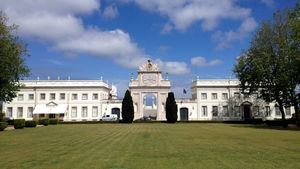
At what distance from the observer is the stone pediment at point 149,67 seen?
7882 cm

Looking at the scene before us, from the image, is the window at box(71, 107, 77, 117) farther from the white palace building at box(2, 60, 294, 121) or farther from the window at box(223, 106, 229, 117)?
the window at box(223, 106, 229, 117)

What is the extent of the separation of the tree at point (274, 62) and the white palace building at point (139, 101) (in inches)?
1046

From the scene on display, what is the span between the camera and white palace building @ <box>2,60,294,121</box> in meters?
78.9

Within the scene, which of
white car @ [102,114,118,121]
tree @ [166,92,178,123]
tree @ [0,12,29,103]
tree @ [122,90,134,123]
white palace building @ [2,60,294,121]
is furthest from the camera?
white palace building @ [2,60,294,121]

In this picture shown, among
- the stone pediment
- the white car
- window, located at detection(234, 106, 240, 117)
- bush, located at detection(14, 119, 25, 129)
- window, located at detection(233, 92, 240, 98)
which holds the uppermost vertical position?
the stone pediment

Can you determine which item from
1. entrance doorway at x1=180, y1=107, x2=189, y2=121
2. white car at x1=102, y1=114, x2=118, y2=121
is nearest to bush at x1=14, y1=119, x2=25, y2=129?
white car at x1=102, y1=114, x2=118, y2=121

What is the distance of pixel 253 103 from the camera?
7956 cm

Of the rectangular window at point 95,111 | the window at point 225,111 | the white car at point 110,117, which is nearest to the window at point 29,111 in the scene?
the rectangular window at point 95,111

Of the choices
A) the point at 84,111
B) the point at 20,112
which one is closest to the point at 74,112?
the point at 84,111

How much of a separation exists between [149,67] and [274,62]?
33.9m

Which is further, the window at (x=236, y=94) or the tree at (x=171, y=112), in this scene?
the window at (x=236, y=94)

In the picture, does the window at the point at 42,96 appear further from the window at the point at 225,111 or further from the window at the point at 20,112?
the window at the point at 225,111

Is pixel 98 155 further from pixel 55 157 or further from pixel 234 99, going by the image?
pixel 234 99

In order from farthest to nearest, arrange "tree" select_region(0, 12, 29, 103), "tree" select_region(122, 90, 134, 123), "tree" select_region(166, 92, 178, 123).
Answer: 1. "tree" select_region(166, 92, 178, 123)
2. "tree" select_region(122, 90, 134, 123)
3. "tree" select_region(0, 12, 29, 103)
